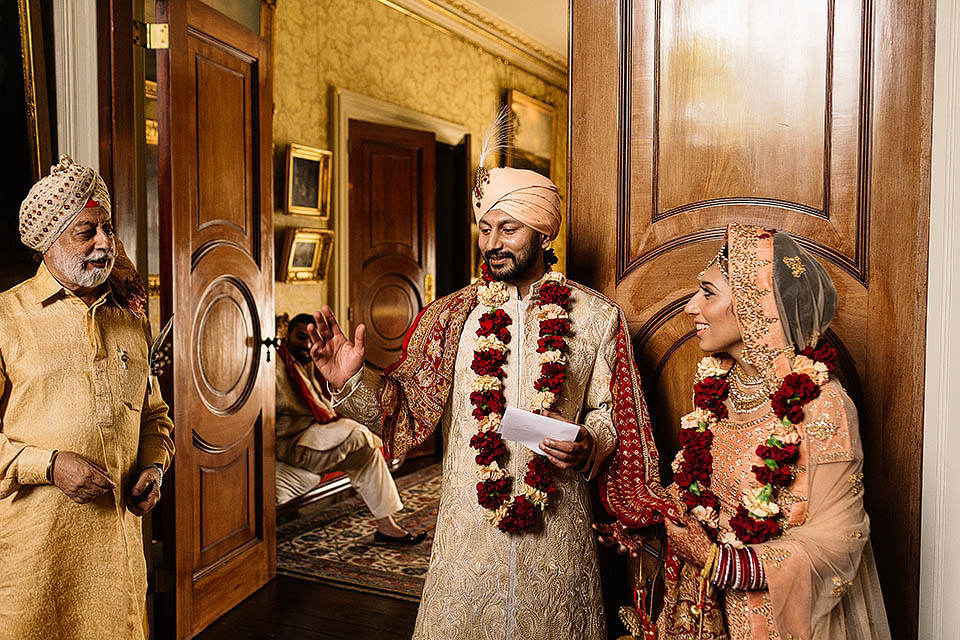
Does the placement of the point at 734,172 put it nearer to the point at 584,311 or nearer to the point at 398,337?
the point at 584,311

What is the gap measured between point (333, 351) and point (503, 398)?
48 centimetres

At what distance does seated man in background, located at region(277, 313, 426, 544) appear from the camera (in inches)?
179

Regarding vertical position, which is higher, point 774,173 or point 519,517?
point 774,173

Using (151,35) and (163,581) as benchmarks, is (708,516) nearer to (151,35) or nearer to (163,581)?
(163,581)

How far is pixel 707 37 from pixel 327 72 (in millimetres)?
3688

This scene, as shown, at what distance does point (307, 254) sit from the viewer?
17.1ft

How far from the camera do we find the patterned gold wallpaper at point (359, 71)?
Result: 5.02 metres

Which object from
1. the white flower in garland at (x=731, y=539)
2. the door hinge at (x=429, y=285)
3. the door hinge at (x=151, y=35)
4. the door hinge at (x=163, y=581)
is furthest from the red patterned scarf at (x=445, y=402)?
the door hinge at (x=429, y=285)

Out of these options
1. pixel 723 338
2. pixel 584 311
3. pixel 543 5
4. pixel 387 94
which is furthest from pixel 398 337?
pixel 723 338

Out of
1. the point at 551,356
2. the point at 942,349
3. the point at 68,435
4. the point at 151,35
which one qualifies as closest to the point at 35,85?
the point at 151,35

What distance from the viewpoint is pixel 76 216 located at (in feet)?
6.86

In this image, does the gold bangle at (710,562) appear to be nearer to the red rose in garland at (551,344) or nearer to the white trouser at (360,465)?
the red rose in garland at (551,344)

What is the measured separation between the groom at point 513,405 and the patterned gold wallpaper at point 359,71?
3.00 meters

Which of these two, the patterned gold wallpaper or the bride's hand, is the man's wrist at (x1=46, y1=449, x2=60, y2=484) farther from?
the patterned gold wallpaper
